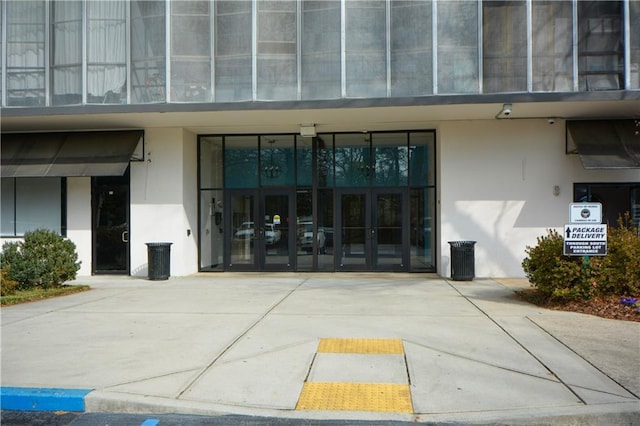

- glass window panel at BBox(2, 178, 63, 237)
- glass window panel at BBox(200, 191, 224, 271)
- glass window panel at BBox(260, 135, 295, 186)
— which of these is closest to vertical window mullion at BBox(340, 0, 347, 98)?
glass window panel at BBox(260, 135, 295, 186)

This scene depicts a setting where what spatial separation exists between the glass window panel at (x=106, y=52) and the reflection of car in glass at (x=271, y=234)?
5752mm

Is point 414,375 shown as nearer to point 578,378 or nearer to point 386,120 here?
point 578,378

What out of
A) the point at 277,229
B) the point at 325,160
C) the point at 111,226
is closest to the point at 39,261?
the point at 111,226

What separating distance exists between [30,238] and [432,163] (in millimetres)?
11165

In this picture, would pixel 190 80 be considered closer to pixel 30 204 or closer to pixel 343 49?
pixel 343 49

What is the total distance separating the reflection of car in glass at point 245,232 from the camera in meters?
16.0

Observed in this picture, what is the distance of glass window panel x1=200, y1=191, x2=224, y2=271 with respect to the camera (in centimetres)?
1609

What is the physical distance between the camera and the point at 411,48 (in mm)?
12367

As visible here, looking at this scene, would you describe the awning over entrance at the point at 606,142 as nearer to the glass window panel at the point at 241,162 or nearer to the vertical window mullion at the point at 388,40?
the vertical window mullion at the point at 388,40

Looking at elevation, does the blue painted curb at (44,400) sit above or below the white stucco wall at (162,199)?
below

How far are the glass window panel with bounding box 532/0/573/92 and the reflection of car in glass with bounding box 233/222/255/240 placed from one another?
913 cm

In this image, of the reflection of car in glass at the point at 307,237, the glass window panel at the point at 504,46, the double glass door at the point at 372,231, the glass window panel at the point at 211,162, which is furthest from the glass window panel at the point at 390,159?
the glass window panel at the point at 211,162

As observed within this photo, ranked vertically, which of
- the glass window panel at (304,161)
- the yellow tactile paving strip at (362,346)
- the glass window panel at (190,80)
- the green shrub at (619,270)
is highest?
the glass window panel at (190,80)

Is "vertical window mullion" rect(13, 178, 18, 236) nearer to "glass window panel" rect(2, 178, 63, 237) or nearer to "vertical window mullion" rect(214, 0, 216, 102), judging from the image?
"glass window panel" rect(2, 178, 63, 237)
